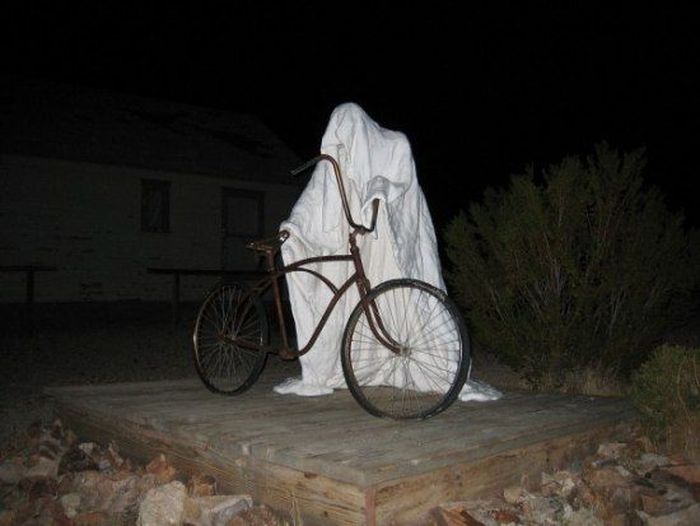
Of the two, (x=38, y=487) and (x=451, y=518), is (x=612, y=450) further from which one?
(x=38, y=487)

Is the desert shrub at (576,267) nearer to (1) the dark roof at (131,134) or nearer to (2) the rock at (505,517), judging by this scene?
(2) the rock at (505,517)

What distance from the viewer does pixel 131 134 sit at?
15023mm

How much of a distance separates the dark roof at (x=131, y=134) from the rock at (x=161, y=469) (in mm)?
10950

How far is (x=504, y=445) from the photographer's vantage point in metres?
3.04

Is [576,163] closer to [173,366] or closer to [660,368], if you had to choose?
[660,368]

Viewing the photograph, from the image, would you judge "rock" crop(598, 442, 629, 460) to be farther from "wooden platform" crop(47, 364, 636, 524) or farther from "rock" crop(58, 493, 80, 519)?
"rock" crop(58, 493, 80, 519)

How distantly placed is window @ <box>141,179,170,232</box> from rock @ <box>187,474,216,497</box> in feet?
39.2

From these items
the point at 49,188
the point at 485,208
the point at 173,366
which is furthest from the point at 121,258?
the point at 485,208

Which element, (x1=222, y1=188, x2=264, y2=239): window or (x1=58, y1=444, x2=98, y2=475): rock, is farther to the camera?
(x1=222, y1=188, x2=264, y2=239): window

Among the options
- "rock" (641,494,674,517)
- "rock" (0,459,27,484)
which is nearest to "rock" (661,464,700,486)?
"rock" (641,494,674,517)

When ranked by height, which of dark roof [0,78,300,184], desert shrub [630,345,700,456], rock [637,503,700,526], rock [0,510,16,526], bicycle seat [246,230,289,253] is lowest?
rock [0,510,16,526]

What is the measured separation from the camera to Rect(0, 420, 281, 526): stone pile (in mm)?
2920

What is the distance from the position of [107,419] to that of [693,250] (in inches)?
187

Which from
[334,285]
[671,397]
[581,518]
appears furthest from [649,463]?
[334,285]
